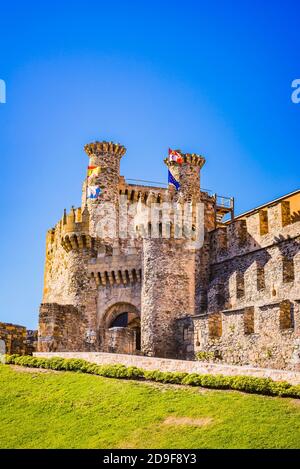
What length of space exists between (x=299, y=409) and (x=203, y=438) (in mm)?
3387

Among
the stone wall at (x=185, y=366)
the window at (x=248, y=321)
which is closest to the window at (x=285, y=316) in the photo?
the window at (x=248, y=321)

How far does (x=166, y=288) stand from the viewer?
148 feet

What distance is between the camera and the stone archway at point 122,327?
44.1 m

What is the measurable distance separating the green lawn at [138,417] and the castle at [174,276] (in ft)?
25.1

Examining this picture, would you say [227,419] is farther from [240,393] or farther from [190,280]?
[190,280]

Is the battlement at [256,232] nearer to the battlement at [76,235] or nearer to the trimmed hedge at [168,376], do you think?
the battlement at [76,235]

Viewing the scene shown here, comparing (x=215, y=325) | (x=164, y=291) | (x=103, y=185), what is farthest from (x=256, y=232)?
(x=103, y=185)

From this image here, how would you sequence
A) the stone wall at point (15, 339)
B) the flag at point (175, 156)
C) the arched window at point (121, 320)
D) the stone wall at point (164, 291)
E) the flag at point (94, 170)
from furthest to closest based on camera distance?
the flag at point (94, 170) → the flag at point (175, 156) → the arched window at point (121, 320) → the stone wall at point (164, 291) → the stone wall at point (15, 339)

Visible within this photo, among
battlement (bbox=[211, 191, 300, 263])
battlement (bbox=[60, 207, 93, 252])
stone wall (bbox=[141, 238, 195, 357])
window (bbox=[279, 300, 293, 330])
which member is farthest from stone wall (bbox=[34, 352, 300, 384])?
battlement (bbox=[60, 207, 93, 252])

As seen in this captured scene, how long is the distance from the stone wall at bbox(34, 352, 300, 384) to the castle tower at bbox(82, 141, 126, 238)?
53.7 feet

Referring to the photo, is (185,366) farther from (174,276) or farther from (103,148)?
(103,148)

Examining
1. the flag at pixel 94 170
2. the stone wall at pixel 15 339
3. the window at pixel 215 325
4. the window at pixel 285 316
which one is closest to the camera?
the window at pixel 285 316

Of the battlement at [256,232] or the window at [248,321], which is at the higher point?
the battlement at [256,232]

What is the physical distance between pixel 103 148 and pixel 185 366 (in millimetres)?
25832
